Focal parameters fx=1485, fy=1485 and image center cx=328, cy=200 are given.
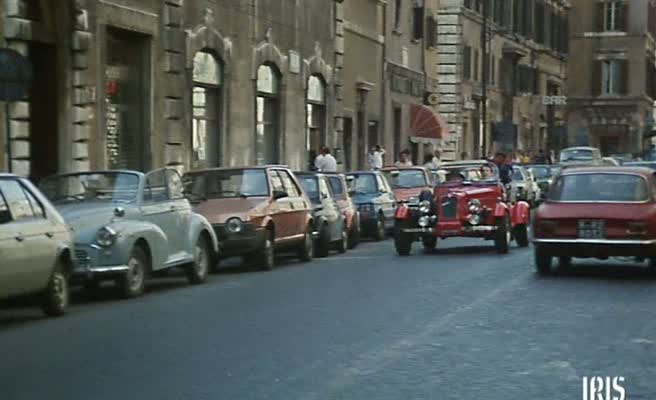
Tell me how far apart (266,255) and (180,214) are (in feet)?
10.0

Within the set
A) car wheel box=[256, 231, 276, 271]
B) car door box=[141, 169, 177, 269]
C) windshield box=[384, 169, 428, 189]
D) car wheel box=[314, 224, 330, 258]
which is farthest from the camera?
windshield box=[384, 169, 428, 189]

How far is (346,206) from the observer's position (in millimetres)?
27859

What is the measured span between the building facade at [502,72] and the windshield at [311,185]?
102 ft

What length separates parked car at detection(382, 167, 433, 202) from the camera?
1300 inches

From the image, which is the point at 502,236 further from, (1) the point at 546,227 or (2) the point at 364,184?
(2) the point at 364,184

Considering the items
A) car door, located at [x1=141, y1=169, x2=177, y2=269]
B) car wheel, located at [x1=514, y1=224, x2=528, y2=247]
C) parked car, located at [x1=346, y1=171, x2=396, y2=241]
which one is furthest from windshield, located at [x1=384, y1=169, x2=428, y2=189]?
car door, located at [x1=141, y1=169, x2=177, y2=269]

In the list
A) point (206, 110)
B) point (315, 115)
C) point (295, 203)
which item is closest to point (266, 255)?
point (295, 203)

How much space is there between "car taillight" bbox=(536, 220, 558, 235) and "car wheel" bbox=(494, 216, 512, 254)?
502cm

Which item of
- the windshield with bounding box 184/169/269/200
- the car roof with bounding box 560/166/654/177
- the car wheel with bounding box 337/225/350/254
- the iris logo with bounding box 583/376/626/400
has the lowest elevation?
the car wheel with bounding box 337/225/350/254

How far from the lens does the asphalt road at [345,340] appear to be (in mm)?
10211

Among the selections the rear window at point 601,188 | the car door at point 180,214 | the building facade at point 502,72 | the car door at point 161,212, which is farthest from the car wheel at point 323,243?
the building facade at point 502,72

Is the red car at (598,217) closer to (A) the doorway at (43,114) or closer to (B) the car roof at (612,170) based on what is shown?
(B) the car roof at (612,170)

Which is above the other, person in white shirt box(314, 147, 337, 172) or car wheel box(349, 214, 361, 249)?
person in white shirt box(314, 147, 337, 172)

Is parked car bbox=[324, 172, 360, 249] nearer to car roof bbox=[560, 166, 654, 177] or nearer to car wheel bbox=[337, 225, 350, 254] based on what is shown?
car wheel bbox=[337, 225, 350, 254]
